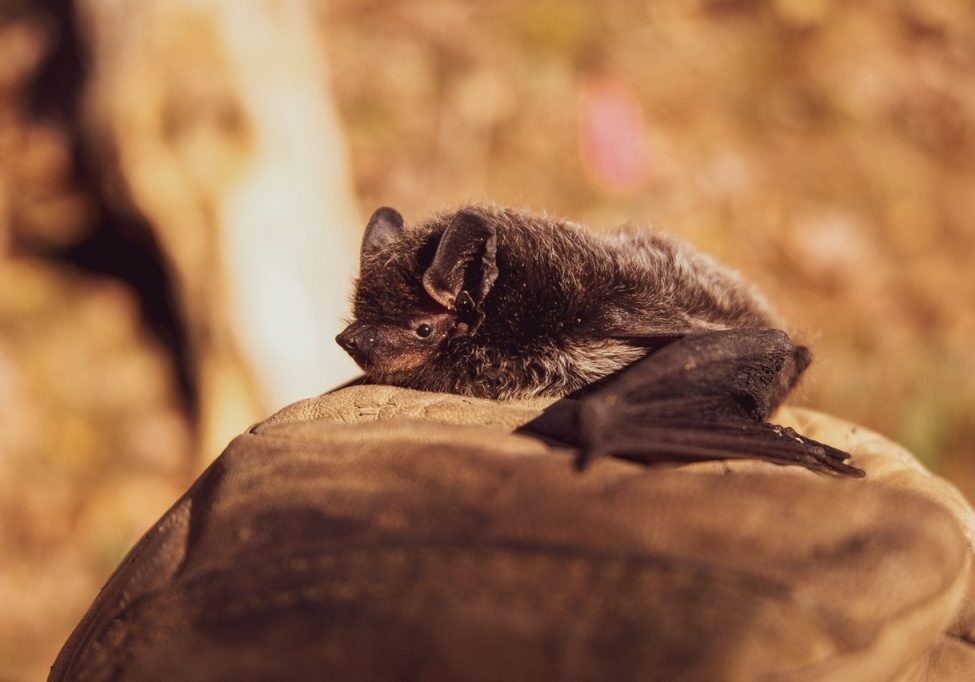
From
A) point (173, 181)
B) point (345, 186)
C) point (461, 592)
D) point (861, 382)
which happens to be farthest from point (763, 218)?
point (461, 592)

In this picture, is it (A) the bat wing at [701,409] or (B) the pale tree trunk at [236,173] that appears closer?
(A) the bat wing at [701,409]

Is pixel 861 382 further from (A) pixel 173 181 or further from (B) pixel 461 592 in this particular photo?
(B) pixel 461 592

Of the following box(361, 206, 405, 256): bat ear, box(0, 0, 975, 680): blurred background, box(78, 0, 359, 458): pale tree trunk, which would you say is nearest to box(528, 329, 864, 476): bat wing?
box(361, 206, 405, 256): bat ear

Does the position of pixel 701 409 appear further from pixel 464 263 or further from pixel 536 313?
pixel 464 263

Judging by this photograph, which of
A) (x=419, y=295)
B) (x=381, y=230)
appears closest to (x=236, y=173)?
(x=381, y=230)

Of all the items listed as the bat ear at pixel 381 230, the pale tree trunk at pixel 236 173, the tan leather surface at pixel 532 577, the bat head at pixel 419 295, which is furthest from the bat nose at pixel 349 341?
the pale tree trunk at pixel 236 173

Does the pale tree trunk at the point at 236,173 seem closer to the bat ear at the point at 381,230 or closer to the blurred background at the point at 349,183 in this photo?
the blurred background at the point at 349,183

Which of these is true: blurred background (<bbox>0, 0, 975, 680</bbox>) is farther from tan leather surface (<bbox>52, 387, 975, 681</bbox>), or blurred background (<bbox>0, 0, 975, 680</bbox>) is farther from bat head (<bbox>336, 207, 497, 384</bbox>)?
tan leather surface (<bbox>52, 387, 975, 681</bbox>)
